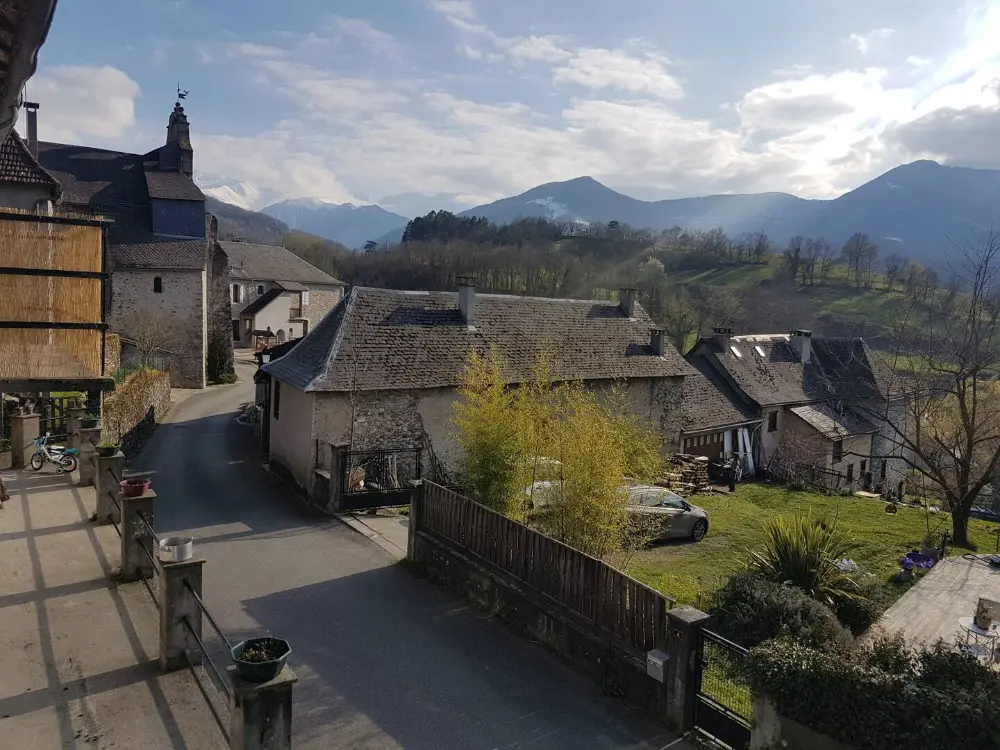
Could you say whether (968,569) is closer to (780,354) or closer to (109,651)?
(109,651)

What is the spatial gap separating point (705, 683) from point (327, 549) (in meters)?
7.93

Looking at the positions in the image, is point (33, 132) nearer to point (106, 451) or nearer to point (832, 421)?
point (106, 451)

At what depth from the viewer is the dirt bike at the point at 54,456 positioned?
1536cm

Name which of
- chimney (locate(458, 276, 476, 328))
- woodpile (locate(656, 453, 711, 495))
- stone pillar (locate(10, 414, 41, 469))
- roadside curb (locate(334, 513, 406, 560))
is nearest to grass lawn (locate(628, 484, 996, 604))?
woodpile (locate(656, 453, 711, 495))

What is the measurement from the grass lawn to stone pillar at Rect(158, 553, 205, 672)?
7.88m

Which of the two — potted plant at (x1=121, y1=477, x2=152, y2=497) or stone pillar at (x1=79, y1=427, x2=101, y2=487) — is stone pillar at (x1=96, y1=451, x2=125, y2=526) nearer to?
stone pillar at (x1=79, y1=427, x2=101, y2=487)

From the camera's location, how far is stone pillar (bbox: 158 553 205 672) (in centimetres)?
754

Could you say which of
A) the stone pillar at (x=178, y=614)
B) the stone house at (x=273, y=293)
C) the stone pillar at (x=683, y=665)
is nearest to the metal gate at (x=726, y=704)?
the stone pillar at (x=683, y=665)

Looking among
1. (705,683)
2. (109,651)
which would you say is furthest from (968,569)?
(109,651)

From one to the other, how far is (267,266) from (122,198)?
68.5ft

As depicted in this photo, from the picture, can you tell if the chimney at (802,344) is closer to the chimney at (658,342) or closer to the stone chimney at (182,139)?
the chimney at (658,342)

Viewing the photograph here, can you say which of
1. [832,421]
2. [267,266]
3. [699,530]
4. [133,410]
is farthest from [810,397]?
[267,266]

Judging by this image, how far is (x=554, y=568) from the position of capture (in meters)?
9.56

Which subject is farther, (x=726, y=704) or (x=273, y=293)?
(x=273, y=293)
